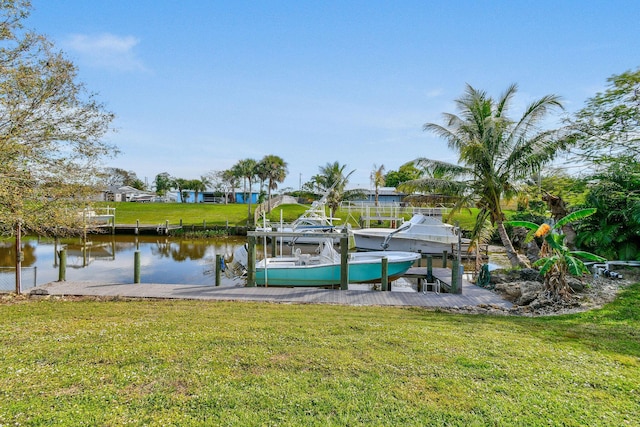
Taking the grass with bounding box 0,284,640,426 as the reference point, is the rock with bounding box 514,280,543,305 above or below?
below

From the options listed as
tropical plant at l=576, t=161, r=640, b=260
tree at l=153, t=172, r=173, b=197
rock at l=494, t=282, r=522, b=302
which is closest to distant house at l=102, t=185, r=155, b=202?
tree at l=153, t=172, r=173, b=197

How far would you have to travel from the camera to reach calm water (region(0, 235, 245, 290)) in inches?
621

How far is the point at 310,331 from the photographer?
6.11m

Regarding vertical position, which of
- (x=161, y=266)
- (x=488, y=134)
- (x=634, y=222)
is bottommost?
(x=161, y=266)

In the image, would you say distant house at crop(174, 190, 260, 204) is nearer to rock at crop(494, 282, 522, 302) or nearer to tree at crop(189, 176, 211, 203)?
tree at crop(189, 176, 211, 203)

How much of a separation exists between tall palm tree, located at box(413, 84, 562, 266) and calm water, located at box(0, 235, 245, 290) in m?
10.6

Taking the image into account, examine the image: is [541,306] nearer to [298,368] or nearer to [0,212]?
[298,368]

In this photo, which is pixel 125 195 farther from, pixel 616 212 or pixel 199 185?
pixel 616 212

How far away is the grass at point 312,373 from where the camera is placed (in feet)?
11.4

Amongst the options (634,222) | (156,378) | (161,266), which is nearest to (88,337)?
(156,378)

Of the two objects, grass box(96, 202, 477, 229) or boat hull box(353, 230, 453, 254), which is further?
grass box(96, 202, 477, 229)

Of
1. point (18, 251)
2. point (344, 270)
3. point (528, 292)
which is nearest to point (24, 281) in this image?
point (18, 251)

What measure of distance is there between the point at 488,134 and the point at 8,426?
48.5ft

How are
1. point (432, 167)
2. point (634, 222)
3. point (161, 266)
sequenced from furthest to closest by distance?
point (161, 266) < point (432, 167) < point (634, 222)
